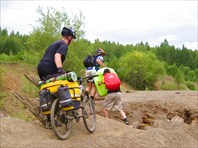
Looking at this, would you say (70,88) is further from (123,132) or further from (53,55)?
(123,132)

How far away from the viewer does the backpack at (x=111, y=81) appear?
12.8 meters

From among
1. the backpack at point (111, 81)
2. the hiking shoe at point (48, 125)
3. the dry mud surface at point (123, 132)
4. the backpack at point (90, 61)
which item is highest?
the backpack at point (90, 61)

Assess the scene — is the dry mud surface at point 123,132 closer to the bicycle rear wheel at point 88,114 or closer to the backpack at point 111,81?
the bicycle rear wheel at point 88,114

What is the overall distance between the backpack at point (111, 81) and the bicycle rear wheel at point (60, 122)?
3.63 meters

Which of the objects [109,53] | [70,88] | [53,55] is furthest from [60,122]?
[109,53]

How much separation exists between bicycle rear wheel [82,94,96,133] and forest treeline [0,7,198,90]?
4522 millimetres

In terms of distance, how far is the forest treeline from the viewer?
25.7m

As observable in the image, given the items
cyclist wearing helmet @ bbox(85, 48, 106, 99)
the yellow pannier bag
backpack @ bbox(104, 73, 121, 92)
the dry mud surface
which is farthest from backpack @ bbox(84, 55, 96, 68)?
the yellow pannier bag

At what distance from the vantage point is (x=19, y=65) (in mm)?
33156

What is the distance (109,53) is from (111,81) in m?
122

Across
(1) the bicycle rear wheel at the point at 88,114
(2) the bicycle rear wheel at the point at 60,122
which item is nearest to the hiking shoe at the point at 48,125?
(2) the bicycle rear wheel at the point at 60,122

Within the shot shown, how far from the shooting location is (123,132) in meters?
11.0

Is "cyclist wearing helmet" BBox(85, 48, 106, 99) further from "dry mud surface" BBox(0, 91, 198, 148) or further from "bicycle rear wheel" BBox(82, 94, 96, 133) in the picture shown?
"bicycle rear wheel" BBox(82, 94, 96, 133)

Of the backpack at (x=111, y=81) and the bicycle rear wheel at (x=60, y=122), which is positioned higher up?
the backpack at (x=111, y=81)
